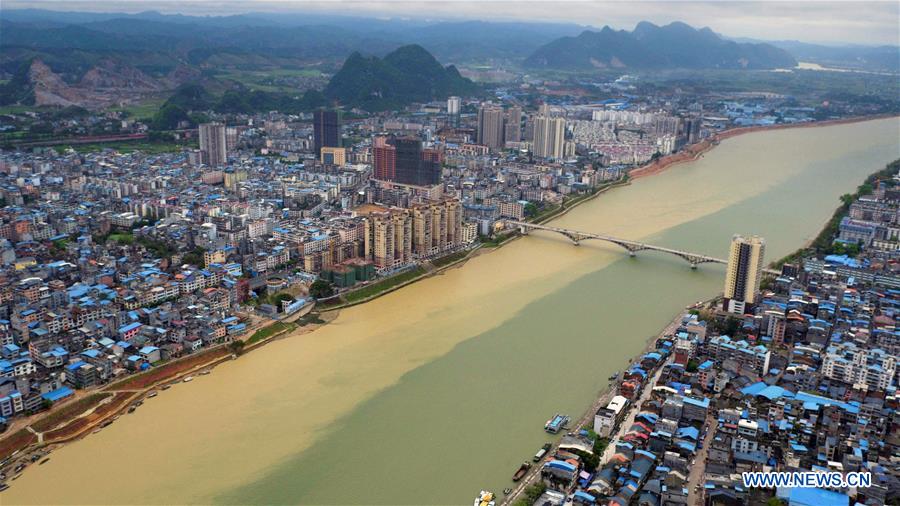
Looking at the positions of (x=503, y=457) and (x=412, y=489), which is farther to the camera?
(x=503, y=457)

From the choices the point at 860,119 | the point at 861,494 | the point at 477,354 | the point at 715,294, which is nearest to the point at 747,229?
the point at 715,294

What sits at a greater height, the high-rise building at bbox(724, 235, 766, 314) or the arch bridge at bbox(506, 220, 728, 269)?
the high-rise building at bbox(724, 235, 766, 314)

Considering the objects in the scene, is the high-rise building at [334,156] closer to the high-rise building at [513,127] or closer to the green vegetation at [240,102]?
the high-rise building at [513,127]

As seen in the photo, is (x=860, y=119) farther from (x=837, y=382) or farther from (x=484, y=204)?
(x=837, y=382)

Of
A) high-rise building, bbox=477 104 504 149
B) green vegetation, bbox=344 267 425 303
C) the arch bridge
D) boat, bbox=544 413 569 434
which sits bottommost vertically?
boat, bbox=544 413 569 434

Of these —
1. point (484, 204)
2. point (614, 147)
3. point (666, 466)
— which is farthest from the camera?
point (614, 147)

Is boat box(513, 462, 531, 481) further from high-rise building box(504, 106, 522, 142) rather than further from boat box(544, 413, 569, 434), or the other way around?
high-rise building box(504, 106, 522, 142)

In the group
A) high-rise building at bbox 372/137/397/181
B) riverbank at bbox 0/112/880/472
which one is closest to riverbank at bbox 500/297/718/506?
riverbank at bbox 0/112/880/472
